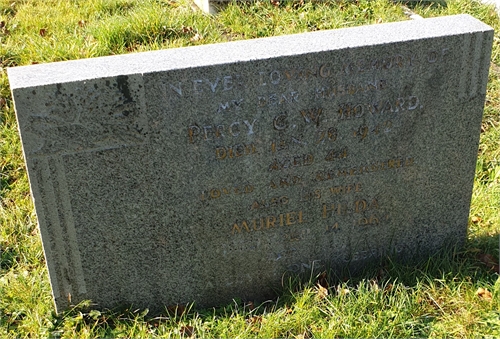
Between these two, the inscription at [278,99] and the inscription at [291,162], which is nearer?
the inscription at [278,99]

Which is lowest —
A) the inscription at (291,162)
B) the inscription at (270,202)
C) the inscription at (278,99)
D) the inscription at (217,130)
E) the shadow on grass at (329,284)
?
the shadow on grass at (329,284)

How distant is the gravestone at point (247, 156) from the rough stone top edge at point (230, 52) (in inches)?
0.4

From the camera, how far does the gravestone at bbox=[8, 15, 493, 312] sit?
2.60 metres

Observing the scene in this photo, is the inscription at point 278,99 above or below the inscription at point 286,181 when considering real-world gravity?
above

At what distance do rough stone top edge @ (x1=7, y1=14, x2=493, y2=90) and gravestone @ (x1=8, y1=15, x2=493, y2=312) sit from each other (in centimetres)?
1

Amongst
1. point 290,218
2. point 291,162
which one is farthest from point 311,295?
point 291,162

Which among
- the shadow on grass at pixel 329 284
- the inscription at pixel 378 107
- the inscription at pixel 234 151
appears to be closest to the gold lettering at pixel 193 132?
the inscription at pixel 234 151

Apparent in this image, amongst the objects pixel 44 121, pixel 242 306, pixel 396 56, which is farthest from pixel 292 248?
pixel 44 121

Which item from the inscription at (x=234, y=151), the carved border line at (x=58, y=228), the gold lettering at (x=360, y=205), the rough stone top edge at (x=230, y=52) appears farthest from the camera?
the gold lettering at (x=360, y=205)

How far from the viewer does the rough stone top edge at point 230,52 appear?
253 centimetres

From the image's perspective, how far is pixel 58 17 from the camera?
5250 millimetres

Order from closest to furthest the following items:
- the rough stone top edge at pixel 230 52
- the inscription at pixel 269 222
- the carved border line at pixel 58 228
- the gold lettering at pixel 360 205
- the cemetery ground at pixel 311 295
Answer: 1. the rough stone top edge at pixel 230 52
2. the carved border line at pixel 58 228
3. the cemetery ground at pixel 311 295
4. the inscription at pixel 269 222
5. the gold lettering at pixel 360 205

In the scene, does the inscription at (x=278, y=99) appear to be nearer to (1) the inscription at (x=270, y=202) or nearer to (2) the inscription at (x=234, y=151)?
(2) the inscription at (x=234, y=151)

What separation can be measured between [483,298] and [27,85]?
2.30 metres
